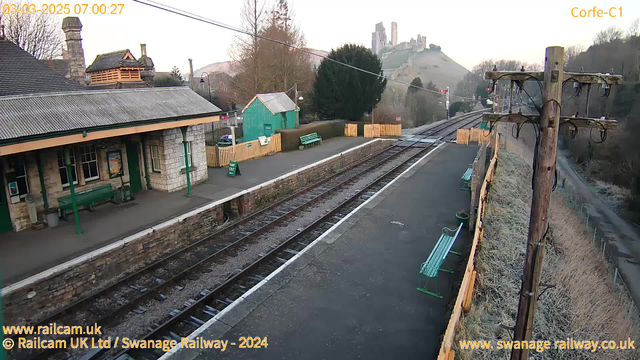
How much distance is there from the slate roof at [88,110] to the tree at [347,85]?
57.1 ft

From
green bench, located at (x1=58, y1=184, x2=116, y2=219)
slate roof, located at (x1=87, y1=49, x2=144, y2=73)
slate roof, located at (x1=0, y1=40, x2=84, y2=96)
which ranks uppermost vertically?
slate roof, located at (x1=87, y1=49, x2=144, y2=73)

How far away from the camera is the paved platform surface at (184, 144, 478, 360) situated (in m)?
6.41

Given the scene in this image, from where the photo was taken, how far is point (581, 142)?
3897 centimetres

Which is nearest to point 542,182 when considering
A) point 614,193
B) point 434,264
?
point 434,264

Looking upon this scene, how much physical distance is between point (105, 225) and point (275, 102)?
624 inches

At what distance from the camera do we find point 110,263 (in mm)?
9742

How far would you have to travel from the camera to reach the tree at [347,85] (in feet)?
103

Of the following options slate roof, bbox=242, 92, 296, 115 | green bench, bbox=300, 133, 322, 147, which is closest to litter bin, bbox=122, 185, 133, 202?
slate roof, bbox=242, 92, 296, 115

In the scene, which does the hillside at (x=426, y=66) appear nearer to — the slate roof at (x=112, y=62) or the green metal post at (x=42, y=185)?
the slate roof at (x=112, y=62)

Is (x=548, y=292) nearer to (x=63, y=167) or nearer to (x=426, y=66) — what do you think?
(x=63, y=167)

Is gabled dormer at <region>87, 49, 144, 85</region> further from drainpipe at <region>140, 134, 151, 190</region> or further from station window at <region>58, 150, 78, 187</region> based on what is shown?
station window at <region>58, 150, 78, 187</region>

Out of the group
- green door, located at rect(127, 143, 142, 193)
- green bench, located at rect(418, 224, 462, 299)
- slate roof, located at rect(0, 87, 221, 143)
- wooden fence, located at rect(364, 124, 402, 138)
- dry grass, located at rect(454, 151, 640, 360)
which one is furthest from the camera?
wooden fence, located at rect(364, 124, 402, 138)

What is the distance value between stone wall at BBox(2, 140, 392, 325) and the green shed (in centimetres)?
971

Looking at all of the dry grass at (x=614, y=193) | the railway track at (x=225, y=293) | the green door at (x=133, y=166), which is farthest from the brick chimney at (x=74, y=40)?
the dry grass at (x=614, y=193)
